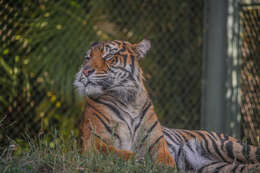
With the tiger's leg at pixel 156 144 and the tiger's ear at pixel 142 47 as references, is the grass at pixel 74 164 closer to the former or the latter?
the tiger's leg at pixel 156 144

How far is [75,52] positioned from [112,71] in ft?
5.88

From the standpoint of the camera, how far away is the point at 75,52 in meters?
3.76

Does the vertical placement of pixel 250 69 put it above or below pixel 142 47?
below

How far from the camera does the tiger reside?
1988 millimetres

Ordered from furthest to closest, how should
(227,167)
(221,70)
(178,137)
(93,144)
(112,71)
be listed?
1. (221,70)
2. (178,137)
3. (227,167)
4. (112,71)
5. (93,144)

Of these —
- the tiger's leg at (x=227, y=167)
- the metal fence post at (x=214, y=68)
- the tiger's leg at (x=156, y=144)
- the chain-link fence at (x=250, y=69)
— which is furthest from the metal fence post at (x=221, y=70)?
the tiger's leg at (x=156, y=144)

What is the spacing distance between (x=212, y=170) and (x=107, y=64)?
891mm

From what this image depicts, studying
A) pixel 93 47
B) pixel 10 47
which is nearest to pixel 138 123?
pixel 93 47

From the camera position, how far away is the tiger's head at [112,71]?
1977mm

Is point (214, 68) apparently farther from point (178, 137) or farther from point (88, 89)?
point (88, 89)

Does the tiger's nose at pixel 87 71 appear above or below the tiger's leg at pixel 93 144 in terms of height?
above

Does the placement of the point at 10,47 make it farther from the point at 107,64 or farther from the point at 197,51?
the point at 197,51

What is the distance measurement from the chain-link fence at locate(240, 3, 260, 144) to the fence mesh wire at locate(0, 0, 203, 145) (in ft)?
1.71

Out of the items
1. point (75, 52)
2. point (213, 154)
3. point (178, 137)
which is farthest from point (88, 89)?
point (75, 52)
